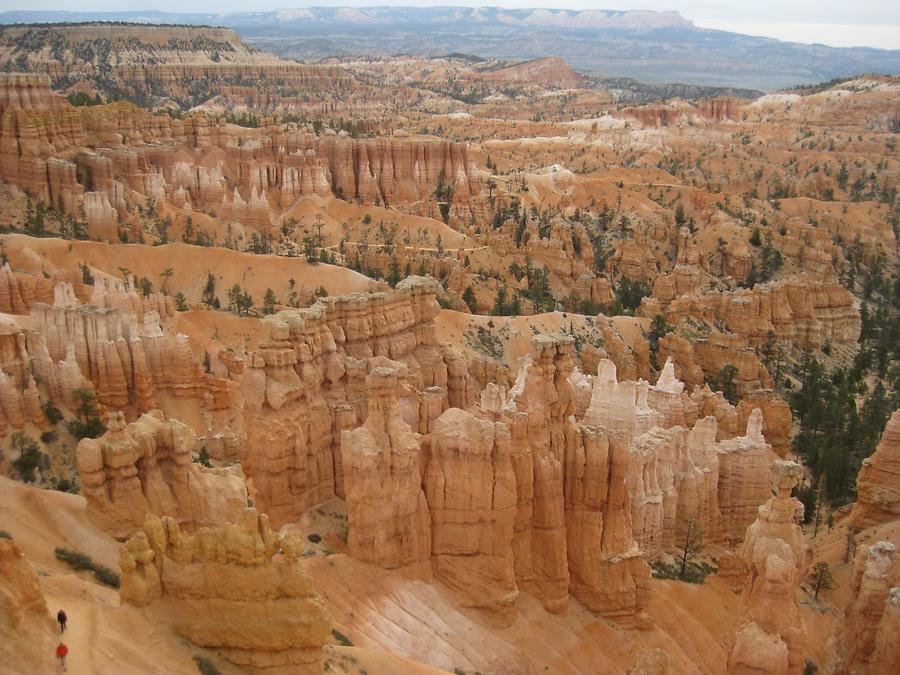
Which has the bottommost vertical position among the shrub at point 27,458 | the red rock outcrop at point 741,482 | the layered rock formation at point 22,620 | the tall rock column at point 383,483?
the red rock outcrop at point 741,482

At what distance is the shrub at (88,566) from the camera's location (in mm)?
17203

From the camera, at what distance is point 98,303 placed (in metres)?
38.2

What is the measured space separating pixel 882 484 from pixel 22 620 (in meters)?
26.9

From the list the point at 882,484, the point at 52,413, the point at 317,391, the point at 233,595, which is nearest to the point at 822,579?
the point at 882,484

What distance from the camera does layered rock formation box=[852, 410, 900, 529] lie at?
29.9 meters

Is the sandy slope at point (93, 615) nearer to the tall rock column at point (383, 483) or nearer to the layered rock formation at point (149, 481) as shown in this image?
the layered rock formation at point (149, 481)

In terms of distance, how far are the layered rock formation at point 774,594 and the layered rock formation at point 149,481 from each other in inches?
424

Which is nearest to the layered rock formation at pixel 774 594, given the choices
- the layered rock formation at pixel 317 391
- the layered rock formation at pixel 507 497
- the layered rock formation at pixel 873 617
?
the layered rock formation at pixel 873 617

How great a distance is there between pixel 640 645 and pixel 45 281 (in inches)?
1148

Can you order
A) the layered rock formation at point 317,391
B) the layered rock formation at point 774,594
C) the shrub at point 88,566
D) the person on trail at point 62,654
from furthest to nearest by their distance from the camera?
the layered rock formation at point 317,391, the layered rock formation at point 774,594, the shrub at point 88,566, the person on trail at point 62,654

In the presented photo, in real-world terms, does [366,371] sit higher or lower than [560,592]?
higher

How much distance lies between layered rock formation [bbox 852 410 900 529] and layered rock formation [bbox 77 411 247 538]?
21.1 metres

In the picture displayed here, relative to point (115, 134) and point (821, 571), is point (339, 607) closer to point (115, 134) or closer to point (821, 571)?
point (821, 571)

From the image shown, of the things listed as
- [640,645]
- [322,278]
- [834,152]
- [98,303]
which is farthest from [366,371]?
[834,152]
